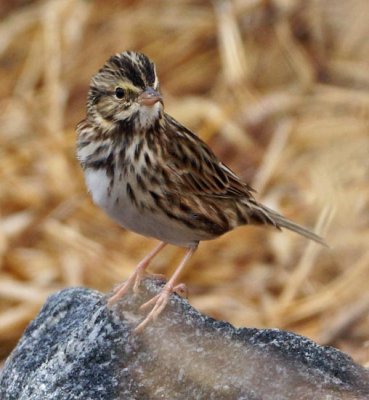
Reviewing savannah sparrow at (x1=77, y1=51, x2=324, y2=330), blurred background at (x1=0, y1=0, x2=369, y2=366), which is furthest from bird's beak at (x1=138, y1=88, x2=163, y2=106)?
blurred background at (x1=0, y1=0, x2=369, y2=366)

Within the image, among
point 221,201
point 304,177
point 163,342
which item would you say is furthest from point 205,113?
point 163,342

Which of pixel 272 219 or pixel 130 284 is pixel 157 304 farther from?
pixel 272 219

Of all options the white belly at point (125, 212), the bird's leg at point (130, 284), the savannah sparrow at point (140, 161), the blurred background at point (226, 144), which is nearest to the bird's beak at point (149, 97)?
the savannah sparrow at point (140, 161)

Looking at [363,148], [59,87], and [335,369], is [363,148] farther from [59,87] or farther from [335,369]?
[335,369]

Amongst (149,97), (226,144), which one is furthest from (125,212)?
(226,144)

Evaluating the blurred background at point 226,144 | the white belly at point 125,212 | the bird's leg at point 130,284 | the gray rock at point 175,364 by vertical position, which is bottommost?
the gray rock at point 175,364

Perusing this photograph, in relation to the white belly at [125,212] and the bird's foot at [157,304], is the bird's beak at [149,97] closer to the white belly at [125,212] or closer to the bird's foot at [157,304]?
the white belly at [125,212]
